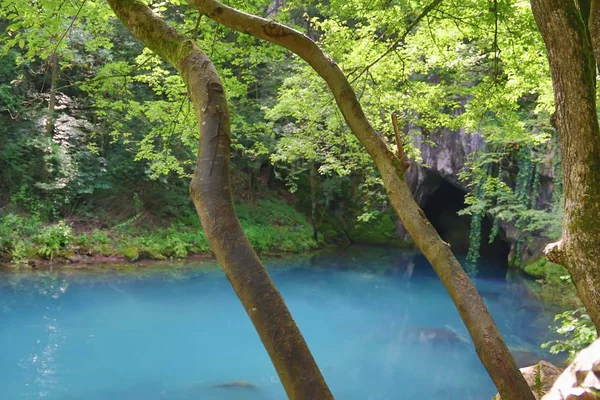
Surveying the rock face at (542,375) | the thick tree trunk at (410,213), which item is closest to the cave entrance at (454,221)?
the rock face at (542,375)

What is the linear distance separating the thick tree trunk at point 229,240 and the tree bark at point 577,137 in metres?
1.26

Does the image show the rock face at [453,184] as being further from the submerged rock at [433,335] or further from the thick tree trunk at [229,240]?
the thick tree trunk at [229,240]

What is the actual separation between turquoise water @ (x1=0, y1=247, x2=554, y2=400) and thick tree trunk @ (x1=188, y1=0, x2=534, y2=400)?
4600 millimetres

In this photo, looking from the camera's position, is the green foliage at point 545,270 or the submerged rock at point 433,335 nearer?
the submerged rock at point 433,335

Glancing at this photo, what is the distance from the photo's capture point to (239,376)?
21.3 feet

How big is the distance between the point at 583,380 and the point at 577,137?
1.42 meters

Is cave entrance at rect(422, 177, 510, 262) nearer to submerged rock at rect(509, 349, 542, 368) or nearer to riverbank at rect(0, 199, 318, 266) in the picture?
riverbank at rect(0, 199, 318, 266)

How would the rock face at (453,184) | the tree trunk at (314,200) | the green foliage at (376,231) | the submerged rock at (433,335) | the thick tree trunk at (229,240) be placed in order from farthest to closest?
1. the green foliage at (376,231)
2. the tree trunk at (314,200)
3. the rock face at (453,184)
4. the submerged rock at (433,335)
5. the thick tree trunk at (229,240)

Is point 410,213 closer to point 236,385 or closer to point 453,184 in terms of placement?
point 236,385

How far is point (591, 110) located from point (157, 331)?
7.62 metres

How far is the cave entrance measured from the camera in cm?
1936

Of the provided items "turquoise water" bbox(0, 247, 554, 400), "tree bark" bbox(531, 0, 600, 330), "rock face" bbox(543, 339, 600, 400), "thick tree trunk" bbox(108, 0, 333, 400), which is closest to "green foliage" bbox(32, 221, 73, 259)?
"turquoise water" bbox(0, 247, 554, 400)

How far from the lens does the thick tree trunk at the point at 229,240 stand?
1.07m

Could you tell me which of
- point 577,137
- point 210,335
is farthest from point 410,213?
point 210,335
